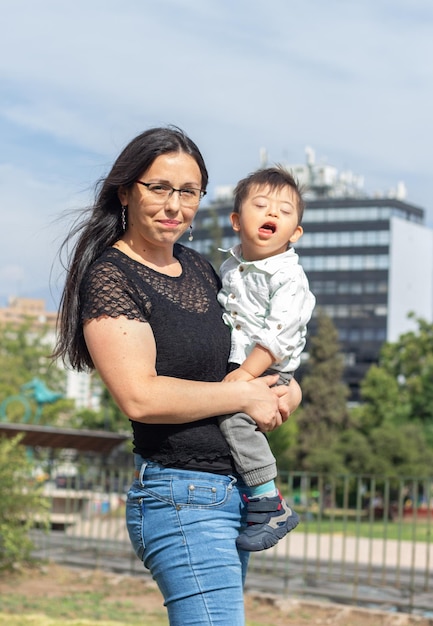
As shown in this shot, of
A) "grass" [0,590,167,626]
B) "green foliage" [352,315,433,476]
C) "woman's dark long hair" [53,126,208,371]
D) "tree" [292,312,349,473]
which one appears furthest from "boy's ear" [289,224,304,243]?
"tree" [292,312,349,473]

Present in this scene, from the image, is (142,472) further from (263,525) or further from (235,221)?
(235,221)

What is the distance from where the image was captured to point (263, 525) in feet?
9.05

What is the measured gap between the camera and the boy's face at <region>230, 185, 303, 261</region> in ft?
9.76

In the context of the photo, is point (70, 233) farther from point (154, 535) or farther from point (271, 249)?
point (154, 535)

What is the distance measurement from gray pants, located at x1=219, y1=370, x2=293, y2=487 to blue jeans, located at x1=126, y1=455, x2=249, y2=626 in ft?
0.19

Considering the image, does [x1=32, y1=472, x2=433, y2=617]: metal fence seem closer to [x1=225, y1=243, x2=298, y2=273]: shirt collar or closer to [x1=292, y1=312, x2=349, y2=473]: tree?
[x1=225, y1=243, x2=298, y2=273]: shirt collar

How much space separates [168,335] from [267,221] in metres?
0.49

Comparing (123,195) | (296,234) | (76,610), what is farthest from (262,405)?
(76,610)

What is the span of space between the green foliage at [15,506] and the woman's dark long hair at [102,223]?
26.6 feet

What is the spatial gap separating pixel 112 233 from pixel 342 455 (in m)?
33.1

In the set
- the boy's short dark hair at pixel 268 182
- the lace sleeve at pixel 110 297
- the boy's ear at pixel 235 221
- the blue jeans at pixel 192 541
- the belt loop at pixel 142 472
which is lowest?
the blue jeans at pixel 192 541

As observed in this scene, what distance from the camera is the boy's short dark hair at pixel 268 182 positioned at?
3.03 m

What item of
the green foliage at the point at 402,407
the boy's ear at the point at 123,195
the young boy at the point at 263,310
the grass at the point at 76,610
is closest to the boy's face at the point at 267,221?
the young boy at the point at 263,310

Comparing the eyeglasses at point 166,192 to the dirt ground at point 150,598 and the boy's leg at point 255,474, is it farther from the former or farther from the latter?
the dirt ground at point 150,598
